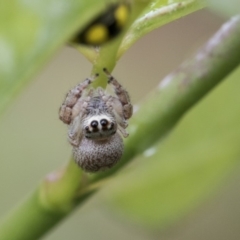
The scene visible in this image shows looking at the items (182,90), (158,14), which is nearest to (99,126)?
(182,90)

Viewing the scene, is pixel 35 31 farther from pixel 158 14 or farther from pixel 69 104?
pixel 69 104

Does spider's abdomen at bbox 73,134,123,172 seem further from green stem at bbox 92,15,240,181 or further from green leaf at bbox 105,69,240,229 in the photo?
green leaf at bbox 105,69,240,229

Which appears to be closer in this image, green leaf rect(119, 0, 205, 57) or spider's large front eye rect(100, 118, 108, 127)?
green leaf rect(119, 0, 205, 57)

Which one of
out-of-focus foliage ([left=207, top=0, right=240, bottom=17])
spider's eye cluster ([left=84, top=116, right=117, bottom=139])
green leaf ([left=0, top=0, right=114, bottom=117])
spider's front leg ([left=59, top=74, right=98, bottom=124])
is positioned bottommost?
out-of-focus foliage ([left=207, top=0, right=240, bottom=17])

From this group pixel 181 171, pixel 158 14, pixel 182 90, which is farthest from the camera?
pixel 181 171

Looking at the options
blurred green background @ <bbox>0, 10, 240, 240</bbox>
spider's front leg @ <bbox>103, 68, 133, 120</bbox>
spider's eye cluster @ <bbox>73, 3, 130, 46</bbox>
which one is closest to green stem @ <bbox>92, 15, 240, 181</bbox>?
spider's front leg @ <bbox>103, 68, 133, 120</bbox>

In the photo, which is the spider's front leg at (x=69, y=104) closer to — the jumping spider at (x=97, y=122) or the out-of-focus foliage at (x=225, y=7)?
the jumping spider at (x=97, y=122)

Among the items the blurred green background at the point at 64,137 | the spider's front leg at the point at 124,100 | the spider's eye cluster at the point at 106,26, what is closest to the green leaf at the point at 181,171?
the spider's front leg at the point at 124,100
